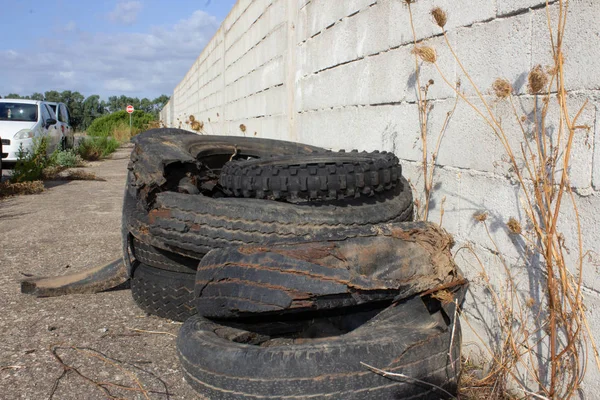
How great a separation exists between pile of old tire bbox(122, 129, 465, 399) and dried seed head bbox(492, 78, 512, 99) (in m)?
0.72

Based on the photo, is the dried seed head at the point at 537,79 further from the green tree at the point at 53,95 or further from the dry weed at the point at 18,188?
the green tree at the point at 53,95

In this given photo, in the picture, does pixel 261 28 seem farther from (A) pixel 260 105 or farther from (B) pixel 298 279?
(B) pixel 298 279

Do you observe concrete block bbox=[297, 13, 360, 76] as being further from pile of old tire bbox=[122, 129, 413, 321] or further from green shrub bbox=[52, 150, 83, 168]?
green shrub bbox=[52, 150, 83, 168]

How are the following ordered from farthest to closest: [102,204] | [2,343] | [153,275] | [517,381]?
[102,204] < [153,275] < [2,343] < [517,381]

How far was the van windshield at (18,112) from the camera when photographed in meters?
13.4

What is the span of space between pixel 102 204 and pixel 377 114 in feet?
18.6

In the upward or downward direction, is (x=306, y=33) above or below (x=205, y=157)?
above

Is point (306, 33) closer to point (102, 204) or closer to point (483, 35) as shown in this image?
point (483, 35)

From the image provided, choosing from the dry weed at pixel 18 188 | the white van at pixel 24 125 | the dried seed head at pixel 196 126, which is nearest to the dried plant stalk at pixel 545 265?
the dried seed head at pixel 196 126

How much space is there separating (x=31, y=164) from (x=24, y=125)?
9.14 feet

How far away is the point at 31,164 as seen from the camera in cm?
1085

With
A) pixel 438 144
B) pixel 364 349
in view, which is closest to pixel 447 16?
pixel 438 144

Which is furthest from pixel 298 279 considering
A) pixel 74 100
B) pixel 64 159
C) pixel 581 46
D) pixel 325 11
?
pixel 74 100

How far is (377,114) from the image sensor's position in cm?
386
